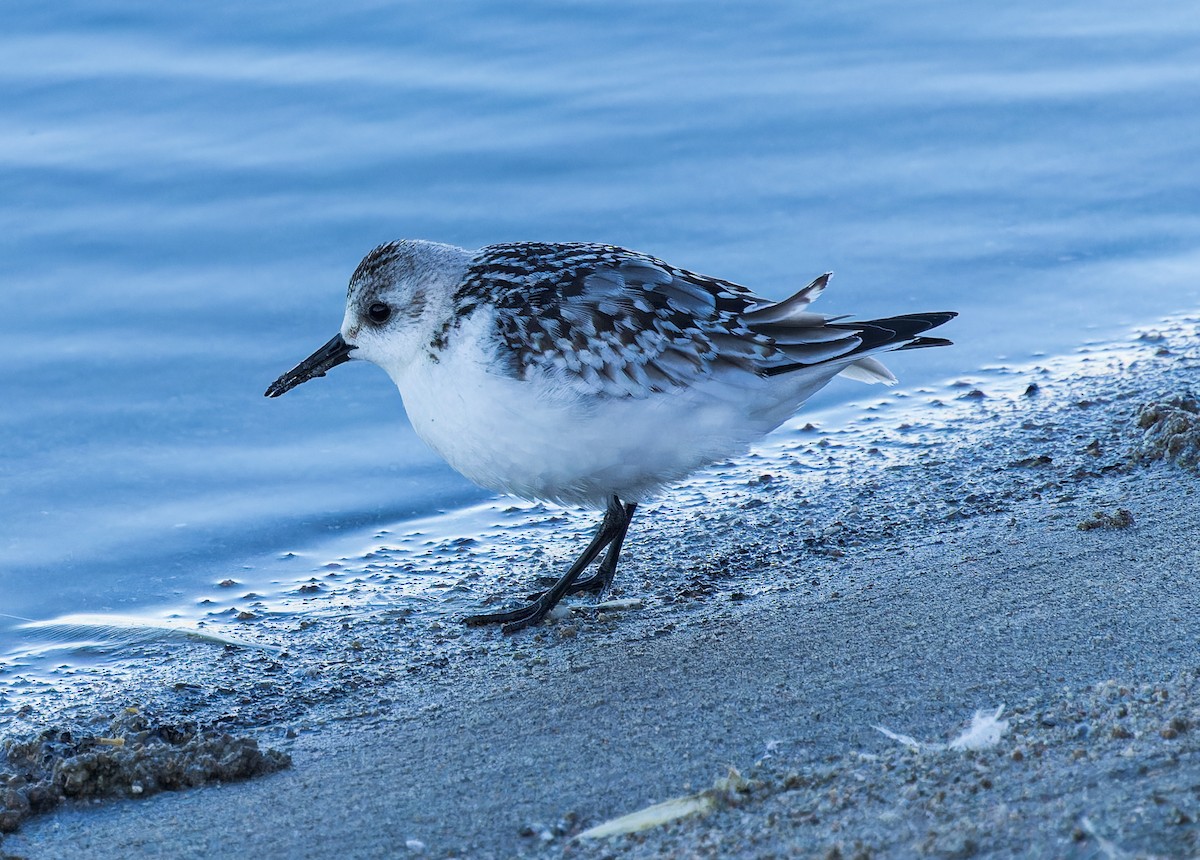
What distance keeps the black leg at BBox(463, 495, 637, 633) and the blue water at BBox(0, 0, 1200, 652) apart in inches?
42.3

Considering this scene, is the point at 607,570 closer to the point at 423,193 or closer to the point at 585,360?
the point at 585,360

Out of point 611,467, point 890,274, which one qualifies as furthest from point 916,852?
point 890,274

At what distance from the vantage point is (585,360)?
14.9 ft

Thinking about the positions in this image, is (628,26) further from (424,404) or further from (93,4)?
(424,404)

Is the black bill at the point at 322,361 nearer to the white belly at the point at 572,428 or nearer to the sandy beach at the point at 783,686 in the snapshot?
the white belly at the point at 572,428

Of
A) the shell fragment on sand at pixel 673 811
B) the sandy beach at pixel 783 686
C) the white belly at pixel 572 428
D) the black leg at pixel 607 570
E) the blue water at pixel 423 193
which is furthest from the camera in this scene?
the blue water at pixel 423 193

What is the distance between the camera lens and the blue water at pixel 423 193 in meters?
6.05

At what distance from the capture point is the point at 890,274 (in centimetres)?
725

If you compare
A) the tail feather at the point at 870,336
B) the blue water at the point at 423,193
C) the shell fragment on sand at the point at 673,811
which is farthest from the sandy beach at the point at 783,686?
→ the blue water at the point at 423,193

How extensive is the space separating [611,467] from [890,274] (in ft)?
10.1

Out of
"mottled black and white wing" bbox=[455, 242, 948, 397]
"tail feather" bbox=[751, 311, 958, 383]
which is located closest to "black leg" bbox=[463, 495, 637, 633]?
"mottled black and white wing" bbox=[455, 242, 948, 397]

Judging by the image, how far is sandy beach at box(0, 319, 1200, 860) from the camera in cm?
301

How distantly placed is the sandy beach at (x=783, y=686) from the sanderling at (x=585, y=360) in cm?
48

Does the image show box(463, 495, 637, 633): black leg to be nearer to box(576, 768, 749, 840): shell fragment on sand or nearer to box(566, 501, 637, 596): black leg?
box(566, 501, 637, 596): black leg
